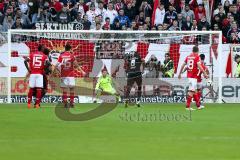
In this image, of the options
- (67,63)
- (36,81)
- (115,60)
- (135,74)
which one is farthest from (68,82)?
(115,60)

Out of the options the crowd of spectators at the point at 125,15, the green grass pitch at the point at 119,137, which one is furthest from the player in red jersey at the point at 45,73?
the crowd of spectators at the point at 125,15

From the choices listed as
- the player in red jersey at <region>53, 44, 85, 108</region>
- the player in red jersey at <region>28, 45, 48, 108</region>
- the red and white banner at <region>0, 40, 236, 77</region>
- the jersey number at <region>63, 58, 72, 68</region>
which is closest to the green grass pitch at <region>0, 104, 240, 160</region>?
the player in red jersey at <region>28, 45, 48, 108</region>

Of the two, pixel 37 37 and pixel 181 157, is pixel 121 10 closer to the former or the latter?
pixel 37 37

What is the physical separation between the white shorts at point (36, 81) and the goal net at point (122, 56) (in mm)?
3455

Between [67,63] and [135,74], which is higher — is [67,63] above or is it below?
above

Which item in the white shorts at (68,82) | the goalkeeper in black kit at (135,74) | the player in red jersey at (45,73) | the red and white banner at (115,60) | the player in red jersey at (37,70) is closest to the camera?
the player in red jersey at (37,70)

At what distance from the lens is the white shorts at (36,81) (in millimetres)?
25359

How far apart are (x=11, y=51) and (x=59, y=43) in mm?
1862

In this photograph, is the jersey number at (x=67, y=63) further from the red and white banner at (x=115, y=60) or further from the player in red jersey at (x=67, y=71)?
the red and white banner at (x=115, y=60)

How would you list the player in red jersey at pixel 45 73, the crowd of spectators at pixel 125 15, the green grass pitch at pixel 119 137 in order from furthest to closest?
1. the crowd of spectators at pixel 125 15
2. the player in red jersey at pixel 45 73
3. the green grass pitch at pixel 119 137

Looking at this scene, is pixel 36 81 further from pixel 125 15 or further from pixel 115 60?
pixel 125 15

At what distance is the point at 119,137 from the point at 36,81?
8.92 m

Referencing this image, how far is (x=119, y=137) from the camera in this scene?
1700cm

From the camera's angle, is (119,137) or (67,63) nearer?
(119,137)
